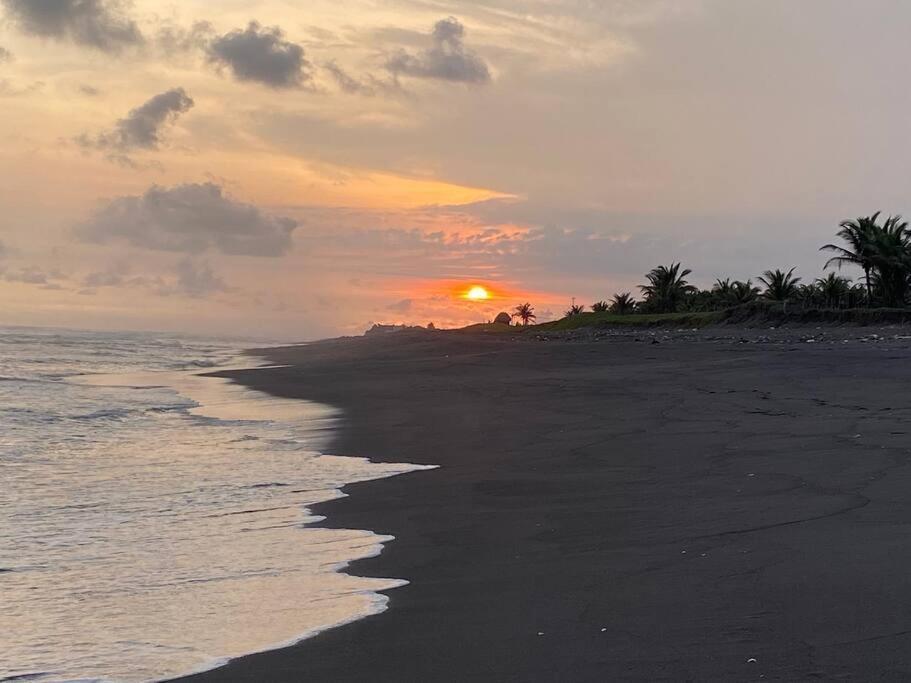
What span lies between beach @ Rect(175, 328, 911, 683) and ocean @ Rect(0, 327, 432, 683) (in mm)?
406

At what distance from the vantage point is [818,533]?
650 cm

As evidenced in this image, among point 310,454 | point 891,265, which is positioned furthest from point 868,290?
point 310,454

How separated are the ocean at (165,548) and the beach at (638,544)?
406mm

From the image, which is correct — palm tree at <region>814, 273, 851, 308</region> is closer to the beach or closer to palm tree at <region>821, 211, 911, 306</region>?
palm tree at <region>821, 211, 911, 306</region>

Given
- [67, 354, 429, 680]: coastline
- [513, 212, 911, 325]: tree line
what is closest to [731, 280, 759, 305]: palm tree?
[513, 212, 911, 325]: tree line

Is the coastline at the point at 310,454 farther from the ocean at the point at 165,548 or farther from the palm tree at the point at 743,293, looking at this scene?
the palm tree at the point at 743,293

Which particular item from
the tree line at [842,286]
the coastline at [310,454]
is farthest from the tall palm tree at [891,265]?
the coastline at [310,454]

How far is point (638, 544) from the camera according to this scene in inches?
267

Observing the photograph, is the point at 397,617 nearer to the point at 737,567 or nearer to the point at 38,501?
the point at 737,567

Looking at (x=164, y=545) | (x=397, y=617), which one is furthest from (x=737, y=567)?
(x=164, y=545)

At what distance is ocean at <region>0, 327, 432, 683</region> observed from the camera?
515 centimetres

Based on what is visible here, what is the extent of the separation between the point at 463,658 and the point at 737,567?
218cm

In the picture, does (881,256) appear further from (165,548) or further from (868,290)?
(165,548)

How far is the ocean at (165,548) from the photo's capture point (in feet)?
16.9
